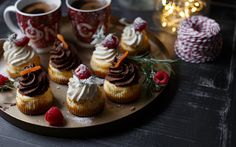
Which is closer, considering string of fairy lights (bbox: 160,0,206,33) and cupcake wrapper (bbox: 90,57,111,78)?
cupcake wrapper (bbox: 90,57,111,78)

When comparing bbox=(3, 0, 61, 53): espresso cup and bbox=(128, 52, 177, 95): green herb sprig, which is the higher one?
bbox=(3, 0, 61, 53): espresso cup

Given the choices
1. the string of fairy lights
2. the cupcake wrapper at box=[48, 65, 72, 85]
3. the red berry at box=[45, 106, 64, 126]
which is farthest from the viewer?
the string of fairy lights

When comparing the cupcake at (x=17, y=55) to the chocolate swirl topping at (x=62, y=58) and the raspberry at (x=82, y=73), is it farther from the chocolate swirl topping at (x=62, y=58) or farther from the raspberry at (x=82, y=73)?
the raspberry at (x=82, y=73)

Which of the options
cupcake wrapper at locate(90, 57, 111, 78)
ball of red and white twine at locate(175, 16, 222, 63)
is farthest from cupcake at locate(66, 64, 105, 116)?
ball of red and white twine at locate(175, 16, 222, 63)

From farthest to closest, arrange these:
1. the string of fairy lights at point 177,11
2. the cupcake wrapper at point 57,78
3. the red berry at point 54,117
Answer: the string of fairy lights at point 177,11
the cupcake wrapper at point 57,78
the red berry at point 54,117

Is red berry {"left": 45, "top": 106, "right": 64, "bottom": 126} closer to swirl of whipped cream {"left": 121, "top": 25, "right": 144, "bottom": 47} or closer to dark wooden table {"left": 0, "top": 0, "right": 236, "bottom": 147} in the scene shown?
dark wooden table {"left": 0, "top": 0, "right": 236, "bottom": 147}

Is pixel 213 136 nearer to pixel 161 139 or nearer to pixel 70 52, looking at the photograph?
pixel 161 139

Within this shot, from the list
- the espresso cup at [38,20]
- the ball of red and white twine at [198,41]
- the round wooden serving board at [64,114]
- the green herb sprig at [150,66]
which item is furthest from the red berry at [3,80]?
the ball of red and white twine at [198,41]
